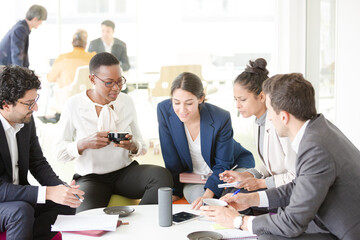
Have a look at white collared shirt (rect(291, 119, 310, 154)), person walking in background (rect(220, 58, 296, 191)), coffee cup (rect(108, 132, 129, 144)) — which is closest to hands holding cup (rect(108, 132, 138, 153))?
coffee cup (rect(108, 132, 129, 144))

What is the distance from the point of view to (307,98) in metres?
2.07

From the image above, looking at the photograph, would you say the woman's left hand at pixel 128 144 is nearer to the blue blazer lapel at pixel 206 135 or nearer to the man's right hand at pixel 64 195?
the blue blazer lapel at pixel 206 135

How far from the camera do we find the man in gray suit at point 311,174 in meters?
1.97

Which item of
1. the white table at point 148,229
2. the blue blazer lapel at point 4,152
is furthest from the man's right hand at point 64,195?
the blue blazer lapel at point 4,152

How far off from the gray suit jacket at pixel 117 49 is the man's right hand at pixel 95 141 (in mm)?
2437

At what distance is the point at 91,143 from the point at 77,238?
1028 millimetres

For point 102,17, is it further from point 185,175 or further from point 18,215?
point 18,215

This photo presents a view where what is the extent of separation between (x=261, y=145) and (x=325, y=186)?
44.8 inches

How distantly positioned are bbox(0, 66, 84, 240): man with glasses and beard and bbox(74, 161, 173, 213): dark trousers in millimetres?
313

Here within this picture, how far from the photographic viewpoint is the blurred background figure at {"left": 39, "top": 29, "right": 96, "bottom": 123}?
5391 mm

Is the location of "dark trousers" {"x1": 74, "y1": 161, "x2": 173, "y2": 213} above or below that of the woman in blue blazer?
below

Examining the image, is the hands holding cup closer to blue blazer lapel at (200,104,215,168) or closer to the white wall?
blue blazer lapel at (200,104,215,168)

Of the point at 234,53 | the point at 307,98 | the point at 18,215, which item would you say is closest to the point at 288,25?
the point at 234,53

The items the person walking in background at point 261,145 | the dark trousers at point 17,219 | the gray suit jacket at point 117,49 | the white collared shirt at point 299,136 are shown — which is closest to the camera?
the white collared shirt at point 299,136
